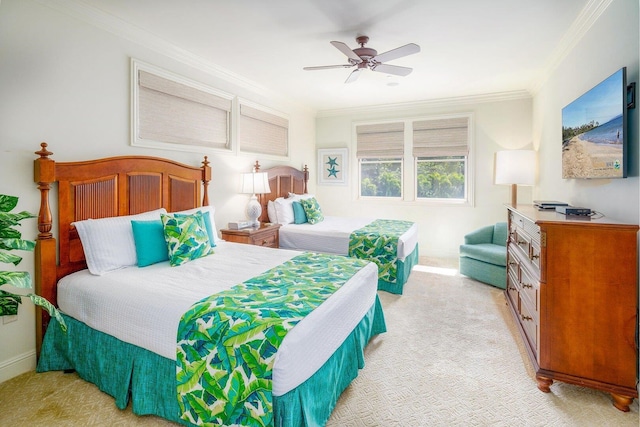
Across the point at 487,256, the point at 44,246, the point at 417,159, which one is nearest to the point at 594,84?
the point at 487,256

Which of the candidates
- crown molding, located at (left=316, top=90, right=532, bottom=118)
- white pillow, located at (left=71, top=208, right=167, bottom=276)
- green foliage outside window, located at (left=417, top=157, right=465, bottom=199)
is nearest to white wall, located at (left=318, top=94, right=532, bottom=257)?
crown molding, located at (left=316, top=90, right=532, bottom=118)

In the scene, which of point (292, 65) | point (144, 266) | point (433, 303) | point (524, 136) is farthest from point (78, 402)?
point (524, 136)

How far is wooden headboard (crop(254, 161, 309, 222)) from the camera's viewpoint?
15.8ft

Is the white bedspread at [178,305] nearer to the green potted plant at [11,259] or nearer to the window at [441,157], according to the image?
the green potted plant at [11,259]

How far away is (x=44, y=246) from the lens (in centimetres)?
226

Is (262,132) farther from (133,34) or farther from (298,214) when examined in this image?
(133,34)

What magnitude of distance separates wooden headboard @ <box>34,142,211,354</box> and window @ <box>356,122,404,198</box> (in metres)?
3.59

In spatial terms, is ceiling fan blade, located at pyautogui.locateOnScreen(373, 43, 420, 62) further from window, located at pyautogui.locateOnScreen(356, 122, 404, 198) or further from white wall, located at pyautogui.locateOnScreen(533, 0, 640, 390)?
window, located at pyautogui.locateOnScreen(356, 122, 404, 198)

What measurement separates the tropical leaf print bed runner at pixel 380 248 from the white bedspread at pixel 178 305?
130 cm

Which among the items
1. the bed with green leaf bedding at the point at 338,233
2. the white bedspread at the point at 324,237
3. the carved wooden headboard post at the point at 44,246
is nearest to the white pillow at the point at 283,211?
the bed with green leaf bedding at the point at 338,233

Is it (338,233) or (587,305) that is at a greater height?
(338,233)

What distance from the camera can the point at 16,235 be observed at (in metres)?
1.62

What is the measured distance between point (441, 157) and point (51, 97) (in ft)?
Answer: 16.9

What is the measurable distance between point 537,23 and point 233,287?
3329mm
